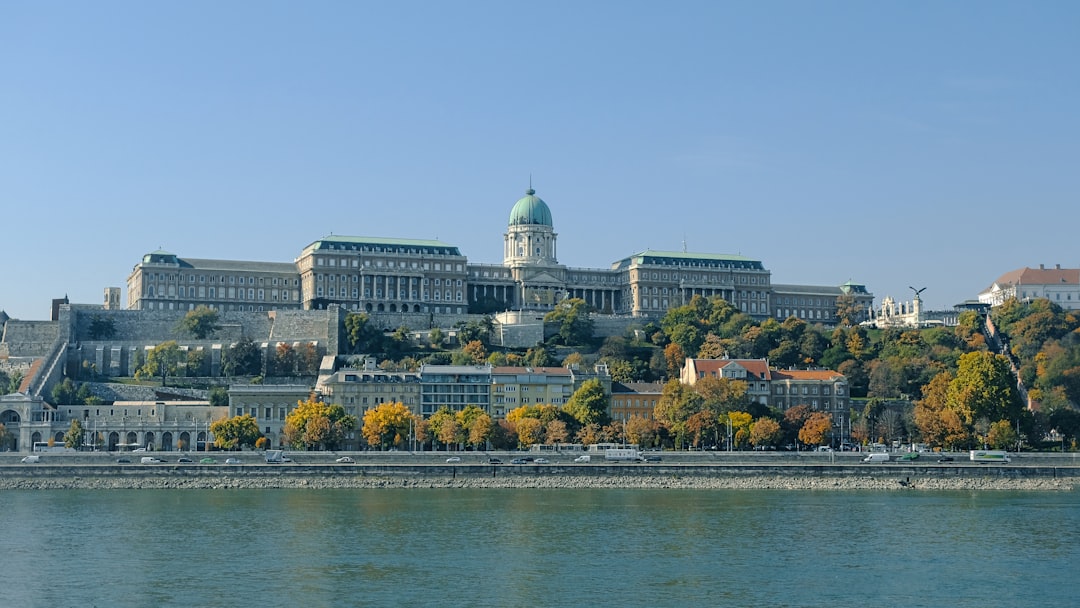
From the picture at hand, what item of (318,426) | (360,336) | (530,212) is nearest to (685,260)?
(530,212)

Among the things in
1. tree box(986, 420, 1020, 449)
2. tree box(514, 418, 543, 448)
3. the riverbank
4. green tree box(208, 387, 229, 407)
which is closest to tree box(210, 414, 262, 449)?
green tree box(208, 387, 229, 407)

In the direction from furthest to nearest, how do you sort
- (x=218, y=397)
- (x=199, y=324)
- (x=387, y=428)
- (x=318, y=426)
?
(x=199, y=324) < (x=218, y=397) < (x=387, y=428) < (x=318, y=426)

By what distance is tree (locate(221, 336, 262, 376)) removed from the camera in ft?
336

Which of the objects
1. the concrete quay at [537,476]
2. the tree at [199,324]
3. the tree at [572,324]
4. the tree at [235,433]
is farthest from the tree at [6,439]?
the tree at [572,324]

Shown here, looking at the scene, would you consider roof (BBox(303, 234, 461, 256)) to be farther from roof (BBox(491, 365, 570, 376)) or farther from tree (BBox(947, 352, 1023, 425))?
tree (BBox(947, 352, 1023, 425))

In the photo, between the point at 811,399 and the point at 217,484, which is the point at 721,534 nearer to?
the point at 217,484

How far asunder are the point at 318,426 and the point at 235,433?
18.7 ft

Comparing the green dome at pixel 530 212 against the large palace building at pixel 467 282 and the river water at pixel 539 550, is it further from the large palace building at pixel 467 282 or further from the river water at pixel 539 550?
the river water at pixel 539 550

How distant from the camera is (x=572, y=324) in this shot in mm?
113625

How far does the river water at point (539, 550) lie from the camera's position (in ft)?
124

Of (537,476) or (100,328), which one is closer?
(537,476)

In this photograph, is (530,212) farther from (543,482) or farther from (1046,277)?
(543,482)

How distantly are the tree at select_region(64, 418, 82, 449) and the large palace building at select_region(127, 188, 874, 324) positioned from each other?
118 feet

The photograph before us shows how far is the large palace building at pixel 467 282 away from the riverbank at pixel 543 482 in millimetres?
58318
